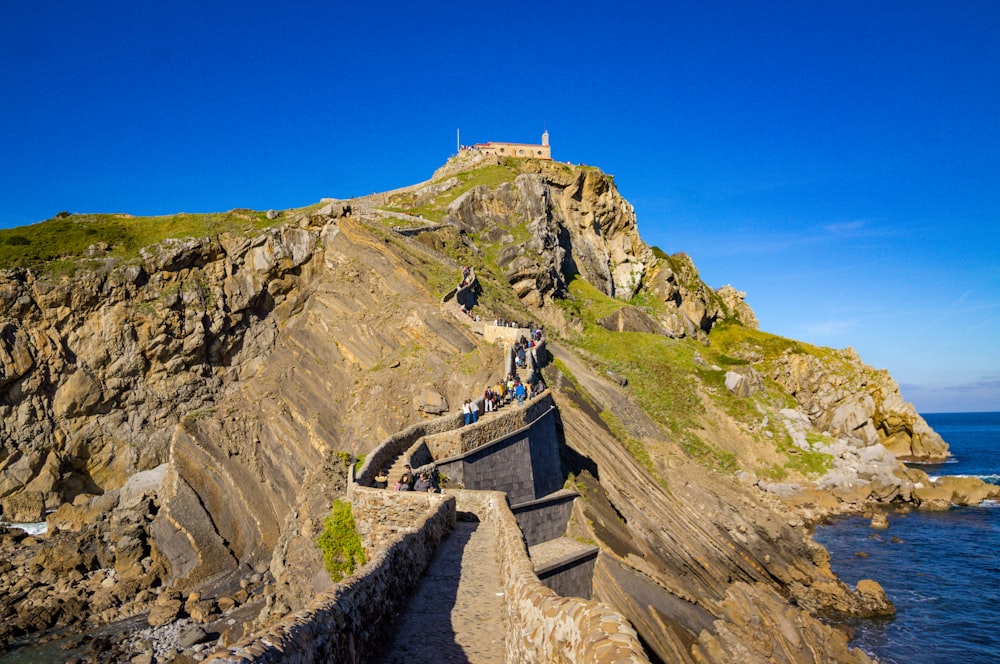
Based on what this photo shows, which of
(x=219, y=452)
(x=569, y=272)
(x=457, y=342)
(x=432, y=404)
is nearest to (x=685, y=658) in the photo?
(x=432, y=404)

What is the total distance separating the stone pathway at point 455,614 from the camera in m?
7.07

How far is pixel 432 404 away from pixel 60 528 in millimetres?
23154

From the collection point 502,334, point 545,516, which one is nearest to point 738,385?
point 502,334

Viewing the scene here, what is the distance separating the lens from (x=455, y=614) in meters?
8.16

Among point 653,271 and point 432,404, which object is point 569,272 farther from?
point 432,404

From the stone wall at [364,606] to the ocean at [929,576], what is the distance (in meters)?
20.0

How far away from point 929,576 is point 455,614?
3161cm

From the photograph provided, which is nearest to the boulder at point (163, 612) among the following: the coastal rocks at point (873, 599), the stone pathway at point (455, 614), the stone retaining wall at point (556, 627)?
the stone pathway at point (455, 614)

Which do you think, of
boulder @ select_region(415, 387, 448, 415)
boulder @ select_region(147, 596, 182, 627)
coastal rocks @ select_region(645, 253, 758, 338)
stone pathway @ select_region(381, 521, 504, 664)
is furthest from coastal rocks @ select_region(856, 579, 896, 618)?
coastal rocks @ select_region(645, 253, 758, 338)

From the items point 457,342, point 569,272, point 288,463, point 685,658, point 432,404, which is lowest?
point 685,658

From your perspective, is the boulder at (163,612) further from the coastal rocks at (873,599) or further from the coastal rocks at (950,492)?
the coastal rocks at (950,492)

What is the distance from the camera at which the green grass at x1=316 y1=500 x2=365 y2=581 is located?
14.8 metres

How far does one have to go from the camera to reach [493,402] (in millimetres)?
21984

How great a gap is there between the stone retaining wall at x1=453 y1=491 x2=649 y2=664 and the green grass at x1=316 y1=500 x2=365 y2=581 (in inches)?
298
